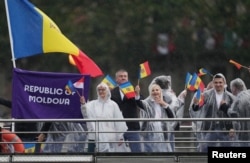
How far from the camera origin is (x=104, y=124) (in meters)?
19.3

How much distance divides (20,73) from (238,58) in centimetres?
1809

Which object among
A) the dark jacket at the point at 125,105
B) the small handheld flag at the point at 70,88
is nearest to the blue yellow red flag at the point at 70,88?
the small handheld flag at the point at 70,88

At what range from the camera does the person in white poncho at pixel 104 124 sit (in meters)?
19.0

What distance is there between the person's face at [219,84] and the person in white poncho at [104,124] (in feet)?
4.60

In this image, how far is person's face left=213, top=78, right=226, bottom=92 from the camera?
2006 cm

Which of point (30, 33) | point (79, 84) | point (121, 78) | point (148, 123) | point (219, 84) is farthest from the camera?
point (30, 33)

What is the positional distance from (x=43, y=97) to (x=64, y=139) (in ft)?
4.12

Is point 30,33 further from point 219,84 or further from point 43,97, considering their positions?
point 219,84

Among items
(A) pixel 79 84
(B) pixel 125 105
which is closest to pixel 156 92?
(B) pixel 125 105

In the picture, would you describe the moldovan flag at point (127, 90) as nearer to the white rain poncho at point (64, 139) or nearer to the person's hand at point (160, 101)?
the person's hand at point (160, 101)

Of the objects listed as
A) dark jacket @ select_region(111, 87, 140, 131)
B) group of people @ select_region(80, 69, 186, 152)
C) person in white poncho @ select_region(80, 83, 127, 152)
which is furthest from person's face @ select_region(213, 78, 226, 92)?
person in white poncho @ select_region(80, 83, 127, 152)

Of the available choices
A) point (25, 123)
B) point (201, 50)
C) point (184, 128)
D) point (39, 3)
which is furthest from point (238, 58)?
point (25, 123)

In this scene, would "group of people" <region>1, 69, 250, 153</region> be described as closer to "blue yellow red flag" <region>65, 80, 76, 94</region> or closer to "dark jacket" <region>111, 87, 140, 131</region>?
"dark jacket" <region>111, 87, 140, 131</region>

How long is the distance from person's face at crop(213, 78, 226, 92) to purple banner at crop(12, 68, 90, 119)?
1877 millimetres
